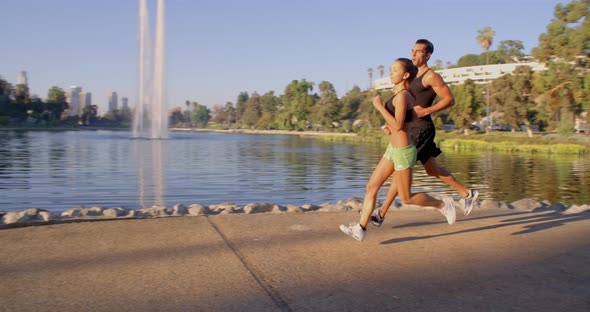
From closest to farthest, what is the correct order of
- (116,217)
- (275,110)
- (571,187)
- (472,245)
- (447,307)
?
(447,307), (472,245), (116,217), (571,187), (275,110)

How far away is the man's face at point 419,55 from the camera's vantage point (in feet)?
18.5

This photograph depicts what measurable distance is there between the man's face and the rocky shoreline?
232cm

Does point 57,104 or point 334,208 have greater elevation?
point 57,104

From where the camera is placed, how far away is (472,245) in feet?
16.9

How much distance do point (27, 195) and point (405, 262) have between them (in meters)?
11.2

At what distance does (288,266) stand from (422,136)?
198 centimetres

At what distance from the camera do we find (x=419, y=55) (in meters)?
5.63

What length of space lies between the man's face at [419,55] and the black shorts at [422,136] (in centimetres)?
64

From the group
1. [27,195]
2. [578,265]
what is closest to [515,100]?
[27,195]

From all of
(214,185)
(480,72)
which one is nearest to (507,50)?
(480,72)

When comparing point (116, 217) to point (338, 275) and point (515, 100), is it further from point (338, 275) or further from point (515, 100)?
point (515, 100)

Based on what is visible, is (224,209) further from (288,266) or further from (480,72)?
(480,72)

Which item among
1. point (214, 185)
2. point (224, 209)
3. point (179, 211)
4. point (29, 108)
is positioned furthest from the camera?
point (29, 108)

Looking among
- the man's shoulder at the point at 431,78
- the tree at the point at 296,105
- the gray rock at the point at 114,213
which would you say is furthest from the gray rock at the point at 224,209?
the tree at the point at 296,105
